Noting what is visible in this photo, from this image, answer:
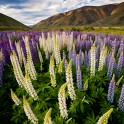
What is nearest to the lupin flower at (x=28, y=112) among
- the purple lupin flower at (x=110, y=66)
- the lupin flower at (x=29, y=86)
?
the lupin flower at (x=29, y=86)

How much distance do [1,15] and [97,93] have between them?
131109 millimetres

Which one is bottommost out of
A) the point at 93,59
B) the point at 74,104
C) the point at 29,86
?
the point at 74,104

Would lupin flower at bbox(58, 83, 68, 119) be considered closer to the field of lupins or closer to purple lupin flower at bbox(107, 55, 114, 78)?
the field of lupins

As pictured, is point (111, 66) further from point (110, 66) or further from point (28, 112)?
point (28, 112)

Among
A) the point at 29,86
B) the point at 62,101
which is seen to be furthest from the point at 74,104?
the point at 29,86

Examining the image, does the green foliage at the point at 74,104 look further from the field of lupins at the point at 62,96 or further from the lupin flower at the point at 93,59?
the lupin flower at the point at 93,59

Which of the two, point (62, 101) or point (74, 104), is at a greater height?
point (62, 101)

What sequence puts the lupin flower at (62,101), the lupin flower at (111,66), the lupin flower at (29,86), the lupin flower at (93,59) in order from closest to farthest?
the lupin flower at (62,101)
the lupin flower at (29,86)
the lupin flower at (93,59)
the lupin flower at (111,66)

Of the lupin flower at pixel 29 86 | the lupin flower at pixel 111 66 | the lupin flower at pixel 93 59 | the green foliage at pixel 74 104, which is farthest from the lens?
the lupin flower at pixel 111 66

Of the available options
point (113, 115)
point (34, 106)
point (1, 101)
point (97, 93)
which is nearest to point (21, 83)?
point (34, 106)

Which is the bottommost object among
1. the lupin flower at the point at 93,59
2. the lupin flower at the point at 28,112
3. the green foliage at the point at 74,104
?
the green foliage at the point at 74,104

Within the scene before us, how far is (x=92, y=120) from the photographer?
5.02 metres

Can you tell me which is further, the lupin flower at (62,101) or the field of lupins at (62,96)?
the field of lupins at (62,96)

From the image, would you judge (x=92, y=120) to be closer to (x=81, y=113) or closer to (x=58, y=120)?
(x=81, y=113)
